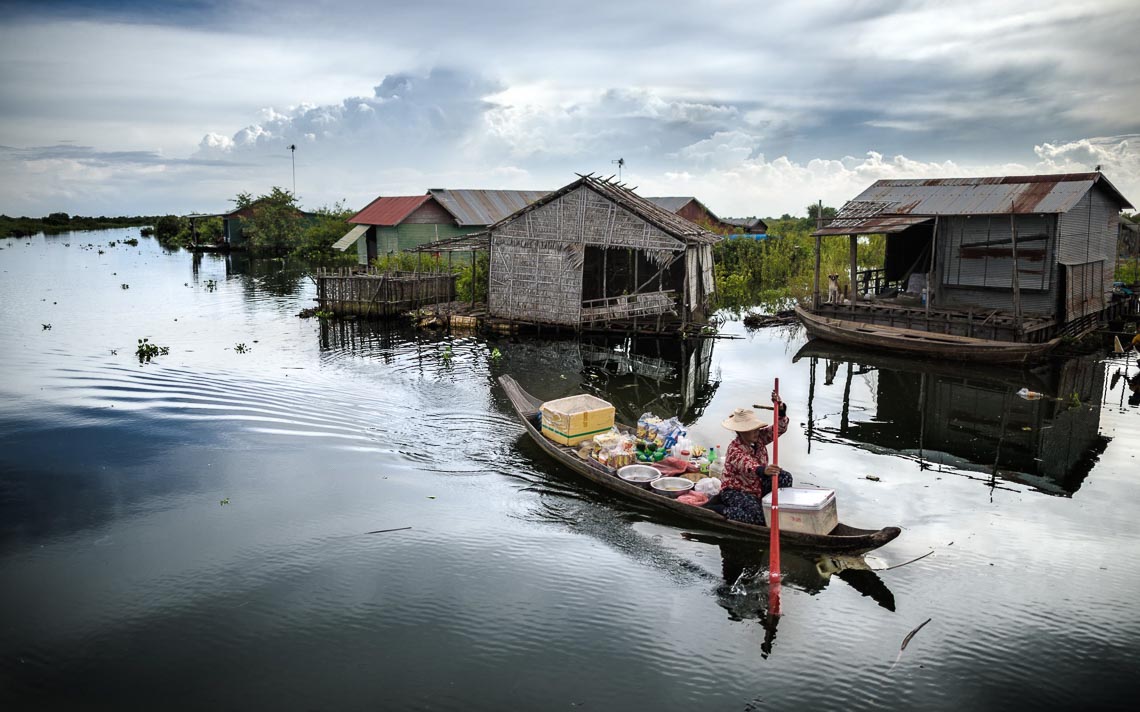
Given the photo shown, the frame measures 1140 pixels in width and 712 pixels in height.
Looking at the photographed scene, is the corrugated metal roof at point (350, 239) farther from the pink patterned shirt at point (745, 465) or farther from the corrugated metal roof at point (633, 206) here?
the pink patterned shirt at point (745, 465)

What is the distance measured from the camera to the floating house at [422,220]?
35.9 m

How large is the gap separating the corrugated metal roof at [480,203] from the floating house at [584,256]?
12.8m

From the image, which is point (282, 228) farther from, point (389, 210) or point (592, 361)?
point (592, 361)

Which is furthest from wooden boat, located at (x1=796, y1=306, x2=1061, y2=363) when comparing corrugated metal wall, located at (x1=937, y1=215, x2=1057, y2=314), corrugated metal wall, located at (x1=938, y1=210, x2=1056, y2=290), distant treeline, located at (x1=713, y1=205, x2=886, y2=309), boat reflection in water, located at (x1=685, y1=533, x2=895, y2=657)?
boat reflection in water, located at (x1=685, y1=533, x2=895, y2=657)

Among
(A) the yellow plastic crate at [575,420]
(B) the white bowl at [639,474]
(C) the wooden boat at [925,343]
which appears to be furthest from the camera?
(C) the wooden boat at [925,343]

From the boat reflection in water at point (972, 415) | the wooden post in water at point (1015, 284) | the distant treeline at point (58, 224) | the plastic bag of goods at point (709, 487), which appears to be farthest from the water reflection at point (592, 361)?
the distant treeline at point (58, 224)

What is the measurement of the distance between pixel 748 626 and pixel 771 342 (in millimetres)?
15598

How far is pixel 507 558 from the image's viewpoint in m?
8.38

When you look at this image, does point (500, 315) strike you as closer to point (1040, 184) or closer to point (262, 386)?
point (262, 386)

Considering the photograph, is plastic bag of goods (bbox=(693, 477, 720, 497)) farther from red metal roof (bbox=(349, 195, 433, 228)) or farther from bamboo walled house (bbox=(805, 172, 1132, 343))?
red metal roof (bbox=(349, 195, 433, 228))

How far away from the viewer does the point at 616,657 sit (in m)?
6.62

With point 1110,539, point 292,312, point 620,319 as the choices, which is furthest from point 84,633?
point 292,312

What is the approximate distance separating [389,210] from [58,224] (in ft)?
258

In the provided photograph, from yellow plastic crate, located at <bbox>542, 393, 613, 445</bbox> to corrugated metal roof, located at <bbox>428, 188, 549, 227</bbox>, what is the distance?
24.9 meters
